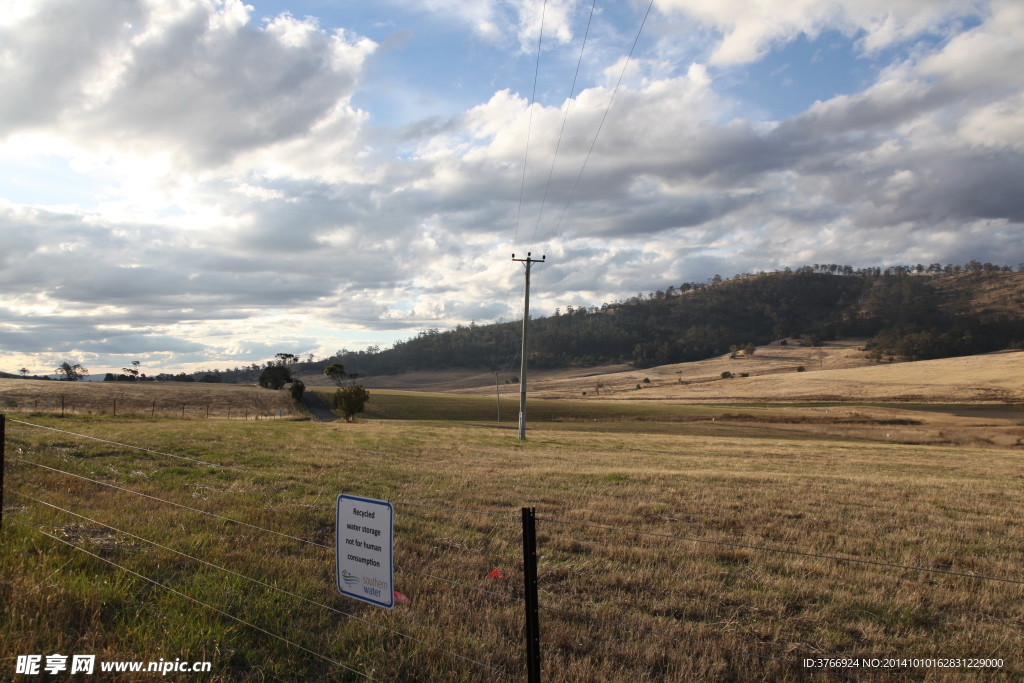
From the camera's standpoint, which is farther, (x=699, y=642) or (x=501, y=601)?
(x=501, y=601)

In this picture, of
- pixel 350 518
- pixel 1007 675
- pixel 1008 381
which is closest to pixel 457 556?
pixel 350 518

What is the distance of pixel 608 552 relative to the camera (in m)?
8.58

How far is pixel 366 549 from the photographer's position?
463 centimetres

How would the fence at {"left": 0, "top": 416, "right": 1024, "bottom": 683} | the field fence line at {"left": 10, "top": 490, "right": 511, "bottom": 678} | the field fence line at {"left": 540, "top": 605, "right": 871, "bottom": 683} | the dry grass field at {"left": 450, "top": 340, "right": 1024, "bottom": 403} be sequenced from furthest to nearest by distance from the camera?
the dry grass field at {"left": 450, "top": 340, "right": 1024, "bottom": 403}, the field fence line at {"left": 540, "top": 605, "right": 871, "bottom": 683}, the field fence line at {"left": 10, "top": 490, "right": 511, "bottom": 678}, the fence at {"left": 0, "top": 416, "right": 1024, "bottom": 683}

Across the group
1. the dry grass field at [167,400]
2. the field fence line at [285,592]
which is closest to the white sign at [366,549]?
the field fence line at [285,592]

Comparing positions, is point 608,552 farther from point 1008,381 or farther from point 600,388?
point 600,388

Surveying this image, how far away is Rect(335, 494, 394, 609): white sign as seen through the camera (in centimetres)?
445

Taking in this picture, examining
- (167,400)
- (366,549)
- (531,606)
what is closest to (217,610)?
(366,549)

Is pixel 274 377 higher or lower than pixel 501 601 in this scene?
higher

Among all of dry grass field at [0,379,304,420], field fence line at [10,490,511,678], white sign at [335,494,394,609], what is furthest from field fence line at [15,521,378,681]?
dry grass field at [0,379,304,420]

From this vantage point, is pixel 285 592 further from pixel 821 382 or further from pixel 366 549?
pixel 821 382

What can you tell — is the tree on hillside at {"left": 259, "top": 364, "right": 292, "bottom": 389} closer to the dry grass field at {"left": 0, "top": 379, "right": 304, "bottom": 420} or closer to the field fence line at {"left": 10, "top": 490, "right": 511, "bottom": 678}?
the dry grass field at {"left": 0, "top": 379, "right": 304, "bottom": 420}

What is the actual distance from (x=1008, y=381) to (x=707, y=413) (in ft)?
162

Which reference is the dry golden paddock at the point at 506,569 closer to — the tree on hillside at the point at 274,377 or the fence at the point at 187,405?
the fence at the point at 187,405
